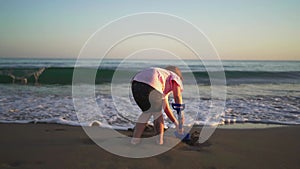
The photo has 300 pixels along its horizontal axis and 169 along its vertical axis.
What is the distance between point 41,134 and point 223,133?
9.66ft

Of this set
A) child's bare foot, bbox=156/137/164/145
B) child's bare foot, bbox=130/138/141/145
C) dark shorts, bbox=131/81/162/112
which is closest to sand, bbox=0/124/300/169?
child's bare foot, bbox=156/137/164/145

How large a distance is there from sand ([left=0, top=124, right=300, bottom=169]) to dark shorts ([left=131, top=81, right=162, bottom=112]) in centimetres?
63

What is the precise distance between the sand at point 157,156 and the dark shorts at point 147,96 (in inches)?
24.8

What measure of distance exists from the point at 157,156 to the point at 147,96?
2.57ft

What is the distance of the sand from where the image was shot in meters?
3.12

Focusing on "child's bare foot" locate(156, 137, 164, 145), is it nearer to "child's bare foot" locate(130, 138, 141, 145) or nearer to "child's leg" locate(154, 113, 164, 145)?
"child's leg" locate(154, 113, 164, 145)

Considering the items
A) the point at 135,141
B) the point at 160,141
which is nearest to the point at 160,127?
the point at 160,141

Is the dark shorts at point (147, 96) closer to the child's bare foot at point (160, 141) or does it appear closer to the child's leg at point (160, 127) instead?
the child's leg at point (160, 127)

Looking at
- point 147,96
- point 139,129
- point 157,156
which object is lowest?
point 157,156

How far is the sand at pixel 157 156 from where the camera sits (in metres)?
3.12

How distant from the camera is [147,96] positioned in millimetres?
3648

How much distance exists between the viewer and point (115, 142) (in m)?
3.90

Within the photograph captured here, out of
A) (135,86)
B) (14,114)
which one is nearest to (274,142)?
(135,86)

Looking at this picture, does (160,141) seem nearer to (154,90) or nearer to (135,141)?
(135,141)
